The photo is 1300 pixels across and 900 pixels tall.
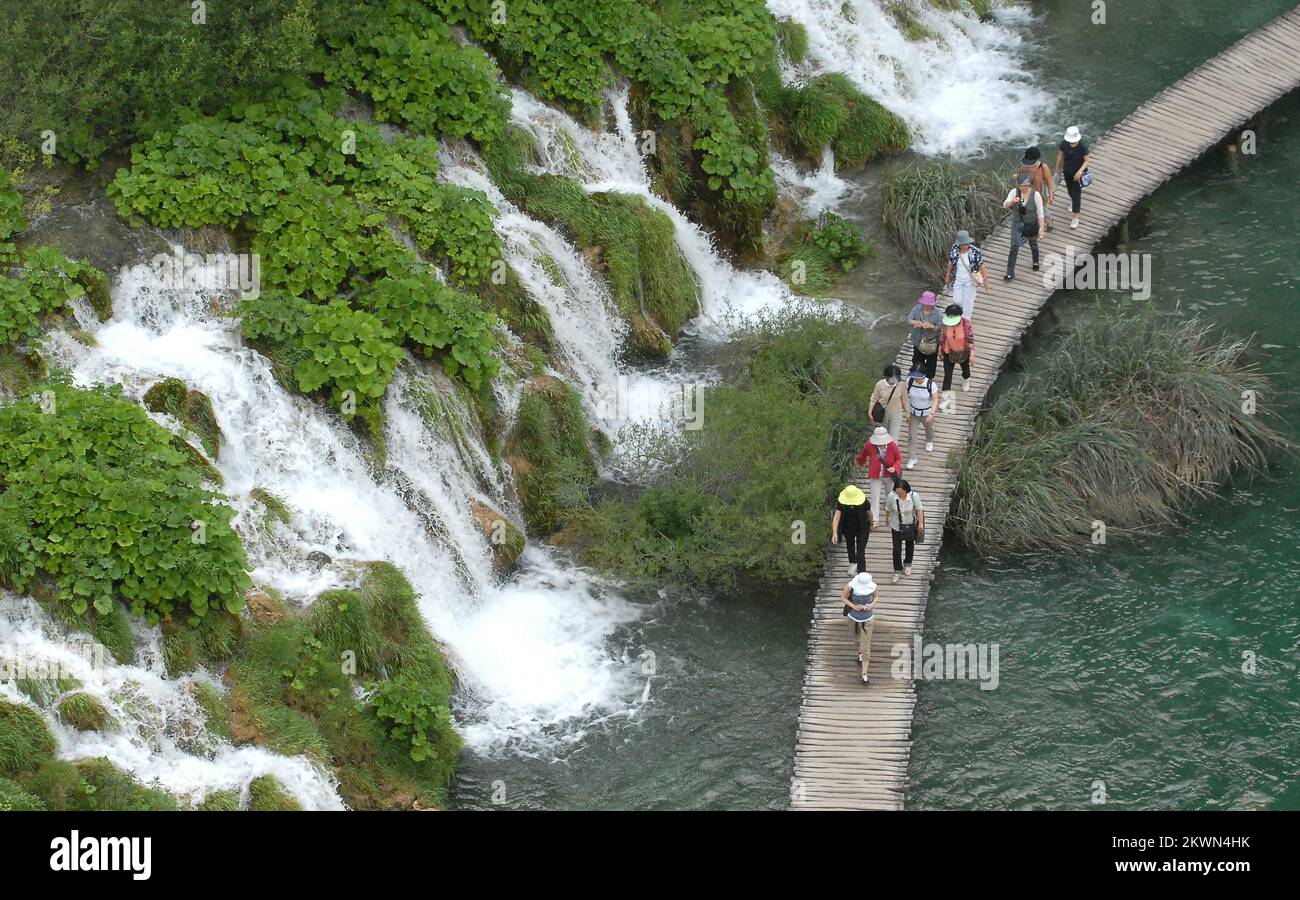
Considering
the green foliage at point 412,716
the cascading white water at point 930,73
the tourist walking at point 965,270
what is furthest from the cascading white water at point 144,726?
the cascading white water at point 930,73

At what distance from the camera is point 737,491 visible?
71.1 ft

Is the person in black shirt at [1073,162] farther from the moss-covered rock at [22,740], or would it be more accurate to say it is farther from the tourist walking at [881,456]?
the moss-covered rock at [22,740]

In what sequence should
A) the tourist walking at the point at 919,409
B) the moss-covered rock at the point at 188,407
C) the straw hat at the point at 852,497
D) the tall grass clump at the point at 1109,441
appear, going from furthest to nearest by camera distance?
the tall grass clump at the point at 1109,441, the tourist walking at the point at 919,409, the moss-covered rock at the point at 188,407, the straw hat at the point at 852,497

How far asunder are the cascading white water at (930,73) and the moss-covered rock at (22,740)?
16.2 metres

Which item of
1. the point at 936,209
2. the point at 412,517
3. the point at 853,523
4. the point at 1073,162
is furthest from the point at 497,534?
the point at 1073,162

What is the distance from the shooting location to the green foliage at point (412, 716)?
18.9 metres

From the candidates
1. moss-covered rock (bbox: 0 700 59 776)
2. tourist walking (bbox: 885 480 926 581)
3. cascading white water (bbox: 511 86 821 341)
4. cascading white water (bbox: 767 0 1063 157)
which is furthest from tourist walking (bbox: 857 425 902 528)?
cascading white water (bbox: 767 0 1063 157)

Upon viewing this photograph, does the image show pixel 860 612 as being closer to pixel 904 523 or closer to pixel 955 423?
pixel 904 523

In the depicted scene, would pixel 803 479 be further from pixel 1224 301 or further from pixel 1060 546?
pixel 1224 301

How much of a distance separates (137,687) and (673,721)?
540 centimetres

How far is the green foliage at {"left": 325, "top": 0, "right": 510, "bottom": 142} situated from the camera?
78.7 ft

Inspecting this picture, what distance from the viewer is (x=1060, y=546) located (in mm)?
21953

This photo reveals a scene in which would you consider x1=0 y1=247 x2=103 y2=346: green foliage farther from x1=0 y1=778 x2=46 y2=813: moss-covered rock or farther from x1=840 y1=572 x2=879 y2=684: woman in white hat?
x1=840 y1=572 x2=879 y2=684: woman in white hat

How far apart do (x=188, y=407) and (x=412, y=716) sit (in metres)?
4.07
